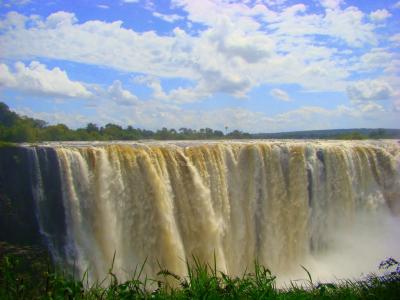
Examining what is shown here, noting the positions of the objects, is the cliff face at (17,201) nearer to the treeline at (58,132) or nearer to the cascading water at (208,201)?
the cascading water at (208,201)

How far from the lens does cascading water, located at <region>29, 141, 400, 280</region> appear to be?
501 inches

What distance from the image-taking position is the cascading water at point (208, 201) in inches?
501

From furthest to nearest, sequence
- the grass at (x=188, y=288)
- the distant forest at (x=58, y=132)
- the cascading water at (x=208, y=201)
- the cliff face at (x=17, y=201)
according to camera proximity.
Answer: the distant forest at (x=58, y=132), the cliff face at (x=17, y=201), the cascading water at (x=208, y=201), the grass at (x=188, y=288)

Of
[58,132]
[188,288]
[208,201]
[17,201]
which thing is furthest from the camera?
[58,132]

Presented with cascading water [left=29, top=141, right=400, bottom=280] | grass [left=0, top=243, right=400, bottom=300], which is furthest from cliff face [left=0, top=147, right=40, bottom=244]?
grass [left=0, top=243, right=400, bottom=300]

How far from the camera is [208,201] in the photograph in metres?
14.6

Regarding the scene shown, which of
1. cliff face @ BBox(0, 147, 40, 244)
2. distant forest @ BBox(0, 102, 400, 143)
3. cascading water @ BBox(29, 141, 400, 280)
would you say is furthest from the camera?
distant forest @ BBox(0, 102, 400, 143)

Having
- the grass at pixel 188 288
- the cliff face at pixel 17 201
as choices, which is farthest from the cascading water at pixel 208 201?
the grass at pixel 188 288

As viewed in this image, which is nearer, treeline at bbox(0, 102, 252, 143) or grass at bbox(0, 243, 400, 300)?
grass at bbox(0, 243, 400, 300)

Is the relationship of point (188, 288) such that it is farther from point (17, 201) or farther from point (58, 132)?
point (58, 132)

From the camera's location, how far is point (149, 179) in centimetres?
1350

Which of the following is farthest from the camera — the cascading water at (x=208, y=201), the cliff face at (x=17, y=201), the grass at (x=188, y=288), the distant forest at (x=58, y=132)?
the distant forest at (x=58, y=132)

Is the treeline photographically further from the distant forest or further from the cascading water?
the cascading water

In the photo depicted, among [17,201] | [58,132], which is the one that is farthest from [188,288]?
[58,132]
